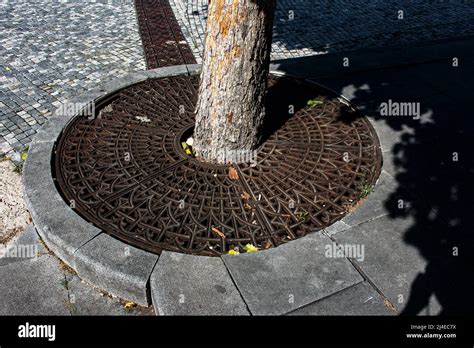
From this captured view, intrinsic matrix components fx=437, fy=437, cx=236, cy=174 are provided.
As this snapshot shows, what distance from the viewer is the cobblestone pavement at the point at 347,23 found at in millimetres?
7238

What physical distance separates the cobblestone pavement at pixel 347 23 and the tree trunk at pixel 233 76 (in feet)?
9.10

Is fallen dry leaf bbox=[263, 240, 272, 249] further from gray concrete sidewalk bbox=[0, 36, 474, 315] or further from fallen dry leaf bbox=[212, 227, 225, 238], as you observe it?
fallen dry leaf bbox=[212, 227, 225, 238]

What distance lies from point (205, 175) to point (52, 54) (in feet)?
13.5

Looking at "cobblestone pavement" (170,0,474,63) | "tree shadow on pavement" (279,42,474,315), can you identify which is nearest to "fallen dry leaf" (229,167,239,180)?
"tree shadow on pavement" (279,42,474,315)

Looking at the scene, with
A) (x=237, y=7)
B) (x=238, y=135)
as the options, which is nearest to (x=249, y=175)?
(x=238, y=135)

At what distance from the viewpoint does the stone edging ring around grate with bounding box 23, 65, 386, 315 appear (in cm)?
291

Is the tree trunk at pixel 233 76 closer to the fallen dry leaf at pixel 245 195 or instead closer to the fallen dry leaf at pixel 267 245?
the fallen dry leaf at pixel 245 195

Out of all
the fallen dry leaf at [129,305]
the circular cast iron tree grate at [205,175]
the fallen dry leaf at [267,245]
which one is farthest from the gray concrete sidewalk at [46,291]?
the fallen dry leaf at [267,245]

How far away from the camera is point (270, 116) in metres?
4.83

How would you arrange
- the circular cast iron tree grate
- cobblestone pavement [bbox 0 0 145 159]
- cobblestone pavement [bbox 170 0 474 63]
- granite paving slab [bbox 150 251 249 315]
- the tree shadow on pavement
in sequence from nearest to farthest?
granite paving slab [bbox 150 251 249 315], the tree shadow on pavement, the circular cast iron tree grate, cobblestone pavement [bbox 0 0 145 159], cobblestone pavement [bbox 170 0 474 63]

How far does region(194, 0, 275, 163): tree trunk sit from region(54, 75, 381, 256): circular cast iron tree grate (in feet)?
0.77

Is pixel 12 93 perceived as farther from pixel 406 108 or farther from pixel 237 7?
pixel 406 108

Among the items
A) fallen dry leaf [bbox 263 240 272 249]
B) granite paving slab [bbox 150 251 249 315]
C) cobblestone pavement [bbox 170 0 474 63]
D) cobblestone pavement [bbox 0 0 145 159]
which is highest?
cobblestone pavement [bbox 170 0 474 63]

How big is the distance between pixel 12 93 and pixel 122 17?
3.18 meters
